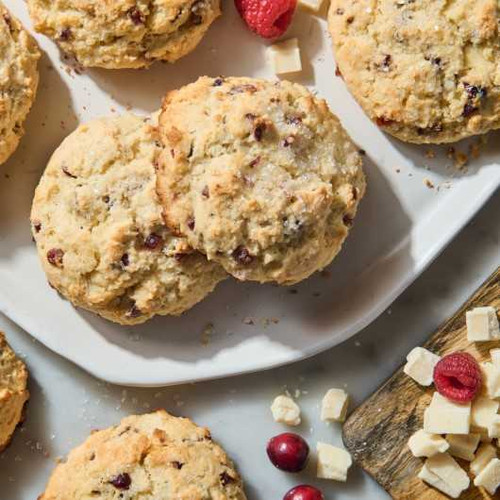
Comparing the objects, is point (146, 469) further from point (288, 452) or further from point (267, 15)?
point (267, 15)

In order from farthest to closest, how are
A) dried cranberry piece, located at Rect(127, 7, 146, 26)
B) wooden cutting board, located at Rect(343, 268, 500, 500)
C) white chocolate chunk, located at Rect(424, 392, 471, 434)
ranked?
wooden cutting board, located at Rect(343, 268, 500, 500) → white chocolate chunk, located at Rect(424, 392, 471, 434) → dried cranberry piece, located at Rect(127, 7, 146, 26)

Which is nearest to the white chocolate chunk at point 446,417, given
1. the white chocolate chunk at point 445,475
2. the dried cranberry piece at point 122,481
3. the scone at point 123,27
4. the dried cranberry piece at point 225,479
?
the white chocolate chunk at point 445,475

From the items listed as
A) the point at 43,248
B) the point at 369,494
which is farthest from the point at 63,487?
the point at 369,494

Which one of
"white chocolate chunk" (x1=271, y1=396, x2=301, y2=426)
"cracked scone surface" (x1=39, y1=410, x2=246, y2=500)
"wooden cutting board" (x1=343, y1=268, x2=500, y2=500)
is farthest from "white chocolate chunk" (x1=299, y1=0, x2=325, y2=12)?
"cracked scone surface" (x1=39, y1=410, x2=246, y2=500)

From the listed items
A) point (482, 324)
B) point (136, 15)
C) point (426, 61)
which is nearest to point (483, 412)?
point (482, 324)

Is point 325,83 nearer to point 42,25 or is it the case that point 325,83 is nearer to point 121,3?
point 121,3

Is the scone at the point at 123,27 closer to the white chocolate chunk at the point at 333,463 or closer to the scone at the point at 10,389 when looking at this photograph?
the scone at the point at 10,389

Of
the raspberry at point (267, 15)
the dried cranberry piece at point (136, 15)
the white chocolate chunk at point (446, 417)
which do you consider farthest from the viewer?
the white chocolate chunk at point (446, 417)

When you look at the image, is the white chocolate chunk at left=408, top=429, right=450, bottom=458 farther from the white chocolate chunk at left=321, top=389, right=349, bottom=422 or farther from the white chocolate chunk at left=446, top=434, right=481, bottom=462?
the white chocolate chunk at left=321, top=389, right=349, bottom=422
